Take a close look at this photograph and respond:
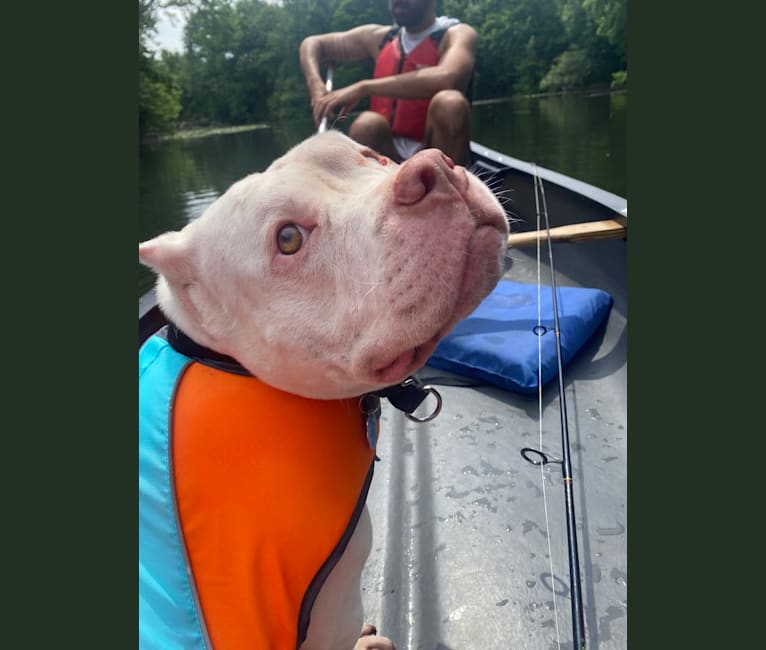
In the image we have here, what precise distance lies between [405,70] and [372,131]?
23.0 inches

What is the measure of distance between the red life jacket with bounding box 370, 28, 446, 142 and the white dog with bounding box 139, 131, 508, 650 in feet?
9.87

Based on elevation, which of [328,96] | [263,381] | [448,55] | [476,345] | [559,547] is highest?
[448,55]

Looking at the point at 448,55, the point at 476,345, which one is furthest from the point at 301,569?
the point at 448,55

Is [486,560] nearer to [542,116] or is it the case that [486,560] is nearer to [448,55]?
[448,55]

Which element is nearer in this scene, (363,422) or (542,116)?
(363,422)

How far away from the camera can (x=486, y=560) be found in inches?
71.6

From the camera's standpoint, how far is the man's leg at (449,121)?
363 centimetres

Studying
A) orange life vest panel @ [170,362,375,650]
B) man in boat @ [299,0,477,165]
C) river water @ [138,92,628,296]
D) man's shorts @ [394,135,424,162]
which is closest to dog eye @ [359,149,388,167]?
orange life vest panel @ [170,362,375,650]

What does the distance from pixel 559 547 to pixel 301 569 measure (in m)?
1.08

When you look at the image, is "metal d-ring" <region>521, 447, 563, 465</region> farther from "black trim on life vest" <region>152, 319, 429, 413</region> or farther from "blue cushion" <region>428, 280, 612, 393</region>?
"black trim on life vest" <region>152, 319, 429, 413</region>

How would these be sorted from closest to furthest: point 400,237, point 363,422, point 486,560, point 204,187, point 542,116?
point 400,237
point 363,422
point 486,560
point 204,187
point 542,116

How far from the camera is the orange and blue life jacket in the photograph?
43.2 inches

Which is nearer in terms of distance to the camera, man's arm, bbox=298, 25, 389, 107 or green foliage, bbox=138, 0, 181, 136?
green foliage, bbox=138, 0, 181, 136

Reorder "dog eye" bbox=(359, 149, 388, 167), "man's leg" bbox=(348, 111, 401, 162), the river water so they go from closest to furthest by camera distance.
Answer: "dog eye" bbox=(359, 149, 388, 167)
"man's leg" bbox=(348, 111, 401, 162)
the river water
